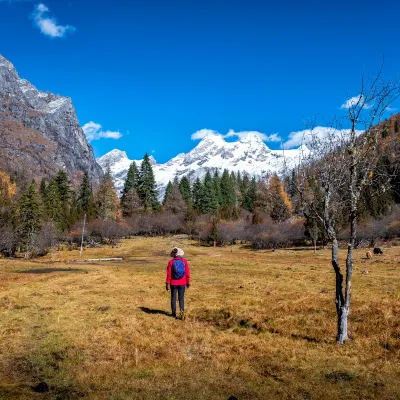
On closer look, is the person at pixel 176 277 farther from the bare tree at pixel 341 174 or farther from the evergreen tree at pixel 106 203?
the evergreen tree at pixel 106 203

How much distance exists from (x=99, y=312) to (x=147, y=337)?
4.19 m

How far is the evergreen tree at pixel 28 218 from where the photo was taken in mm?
60550

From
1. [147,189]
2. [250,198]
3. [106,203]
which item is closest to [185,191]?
[147,189]

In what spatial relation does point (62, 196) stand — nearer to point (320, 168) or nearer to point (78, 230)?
point (78, 230)

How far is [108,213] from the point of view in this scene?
99.5 meters

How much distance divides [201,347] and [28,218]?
2389 inches

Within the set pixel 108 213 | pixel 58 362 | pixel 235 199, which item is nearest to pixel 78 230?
pixel 108 213

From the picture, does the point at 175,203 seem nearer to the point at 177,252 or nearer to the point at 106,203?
the point at 106,203

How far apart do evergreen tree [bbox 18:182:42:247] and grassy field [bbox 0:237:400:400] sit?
1855 inches

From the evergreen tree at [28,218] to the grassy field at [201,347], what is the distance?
47118mm

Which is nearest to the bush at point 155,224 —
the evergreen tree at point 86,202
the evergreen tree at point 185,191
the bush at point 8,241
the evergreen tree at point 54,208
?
the evergreen tree at point 86,202

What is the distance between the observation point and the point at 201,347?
1011cm

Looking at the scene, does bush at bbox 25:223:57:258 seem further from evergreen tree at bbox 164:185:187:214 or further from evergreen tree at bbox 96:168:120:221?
evergreen tree at bbox 164:185:187:214

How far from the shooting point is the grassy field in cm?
734
